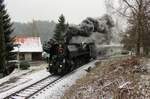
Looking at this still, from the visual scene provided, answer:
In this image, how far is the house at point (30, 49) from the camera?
190ft

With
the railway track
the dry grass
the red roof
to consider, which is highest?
the red roof

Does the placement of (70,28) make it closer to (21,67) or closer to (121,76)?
(21,67)

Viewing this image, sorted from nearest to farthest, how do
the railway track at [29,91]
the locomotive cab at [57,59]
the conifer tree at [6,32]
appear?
the railway track at [29,91]
the locomotive cab at [57,59]
the conifer tree at [6,32]

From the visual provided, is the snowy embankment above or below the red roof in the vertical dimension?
below

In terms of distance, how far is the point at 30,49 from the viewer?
193ft

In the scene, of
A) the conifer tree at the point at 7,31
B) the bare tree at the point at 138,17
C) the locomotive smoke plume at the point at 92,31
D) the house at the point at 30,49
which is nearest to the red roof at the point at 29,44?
the house at the point at 30,49

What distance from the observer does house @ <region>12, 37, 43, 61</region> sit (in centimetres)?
5796

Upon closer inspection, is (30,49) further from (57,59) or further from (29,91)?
(29,91)

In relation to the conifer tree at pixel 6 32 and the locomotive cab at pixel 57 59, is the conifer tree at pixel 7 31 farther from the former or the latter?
the locomotive cab at pixel 57 59

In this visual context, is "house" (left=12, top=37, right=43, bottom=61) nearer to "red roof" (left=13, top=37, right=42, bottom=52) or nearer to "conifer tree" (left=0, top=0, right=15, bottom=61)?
"red roof" (left=13, top=37, right=42, bottom=52)

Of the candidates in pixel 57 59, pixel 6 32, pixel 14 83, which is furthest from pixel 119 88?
pixel 6 32

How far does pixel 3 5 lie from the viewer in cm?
4116

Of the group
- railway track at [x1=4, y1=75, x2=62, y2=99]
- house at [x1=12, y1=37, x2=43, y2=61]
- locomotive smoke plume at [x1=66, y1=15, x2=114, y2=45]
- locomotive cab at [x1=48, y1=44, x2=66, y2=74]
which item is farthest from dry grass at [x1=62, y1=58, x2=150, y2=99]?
house at [x1=12, y1=37, x2=43, y2=61]

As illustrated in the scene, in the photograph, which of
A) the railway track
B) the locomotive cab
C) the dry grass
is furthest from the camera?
the locomotive cab
